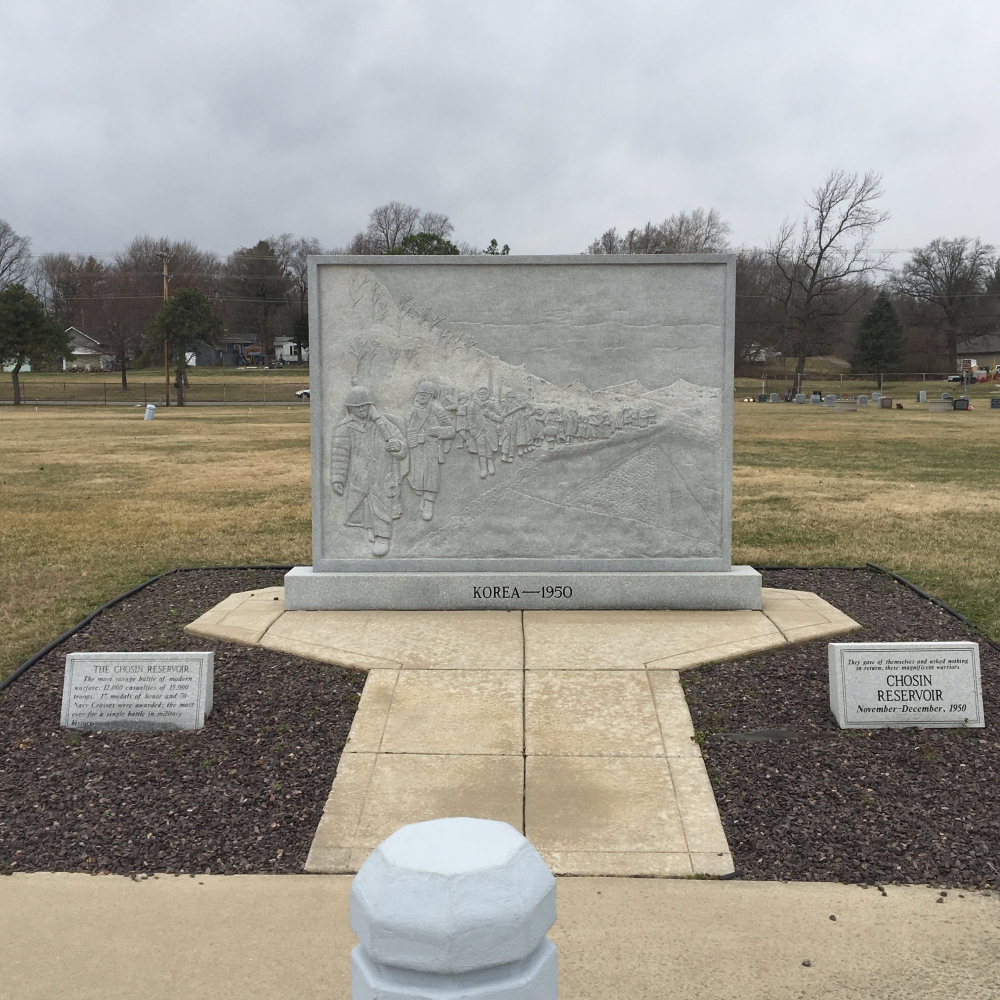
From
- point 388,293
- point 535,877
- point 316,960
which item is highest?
point 388,293

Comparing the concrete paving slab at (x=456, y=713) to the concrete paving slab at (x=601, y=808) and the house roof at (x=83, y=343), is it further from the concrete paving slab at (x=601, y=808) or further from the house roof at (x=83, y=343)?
the house roof at (x=83, y=343)

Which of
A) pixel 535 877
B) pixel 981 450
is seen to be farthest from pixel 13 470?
pixel 981 450

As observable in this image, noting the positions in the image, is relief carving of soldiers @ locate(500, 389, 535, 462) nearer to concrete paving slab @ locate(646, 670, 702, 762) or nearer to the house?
concrete paving slab @ locate(646, 670, 702, 762)

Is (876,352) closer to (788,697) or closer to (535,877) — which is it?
(788,697)

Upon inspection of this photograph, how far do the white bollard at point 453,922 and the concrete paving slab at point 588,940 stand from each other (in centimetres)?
180

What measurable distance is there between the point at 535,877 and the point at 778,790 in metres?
3.38

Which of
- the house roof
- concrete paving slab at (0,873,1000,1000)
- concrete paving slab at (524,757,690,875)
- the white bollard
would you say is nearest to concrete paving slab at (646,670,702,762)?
concrete paving slab at (524,757,690,875)

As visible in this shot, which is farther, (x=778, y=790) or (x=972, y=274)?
(x=972, y=274)

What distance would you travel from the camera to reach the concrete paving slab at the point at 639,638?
6.45m

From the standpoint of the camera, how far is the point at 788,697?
584 centimetres

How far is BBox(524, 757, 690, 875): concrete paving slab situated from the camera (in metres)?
4.38

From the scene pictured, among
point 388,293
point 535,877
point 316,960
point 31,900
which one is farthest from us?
point 388,293

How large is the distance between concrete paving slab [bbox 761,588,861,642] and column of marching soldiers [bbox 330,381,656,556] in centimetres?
180

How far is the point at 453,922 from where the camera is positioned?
1.65m
